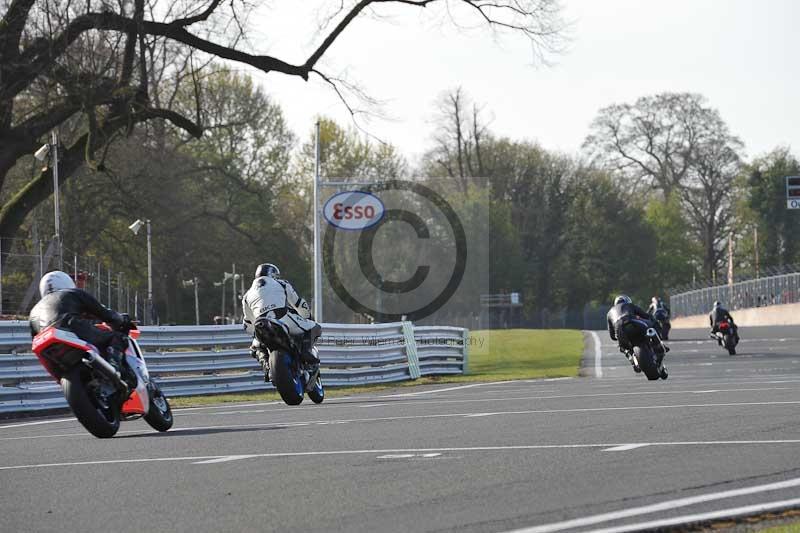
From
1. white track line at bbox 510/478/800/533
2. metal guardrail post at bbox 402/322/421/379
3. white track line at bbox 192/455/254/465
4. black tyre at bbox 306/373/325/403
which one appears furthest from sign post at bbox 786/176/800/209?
white track line at bbox 510/478/800/533

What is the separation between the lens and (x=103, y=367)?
1230 cm

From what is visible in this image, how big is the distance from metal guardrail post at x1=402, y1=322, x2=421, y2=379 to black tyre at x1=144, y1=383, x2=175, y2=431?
15.5 m

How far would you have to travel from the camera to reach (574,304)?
10112 cm

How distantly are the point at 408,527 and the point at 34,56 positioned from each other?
74.6 feet

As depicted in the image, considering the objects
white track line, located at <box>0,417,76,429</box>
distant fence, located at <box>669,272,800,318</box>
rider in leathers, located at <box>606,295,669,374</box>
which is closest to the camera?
white track line, located at <box>0,417,76,429</box>

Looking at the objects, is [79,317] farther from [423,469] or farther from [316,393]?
[316,393]

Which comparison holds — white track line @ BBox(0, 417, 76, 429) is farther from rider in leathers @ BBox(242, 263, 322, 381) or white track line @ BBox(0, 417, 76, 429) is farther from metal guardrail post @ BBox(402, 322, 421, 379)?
metal guardrail post @ BBox(402, 322, 421, 379)

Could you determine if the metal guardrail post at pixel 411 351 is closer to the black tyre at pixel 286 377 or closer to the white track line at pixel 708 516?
the black tyre at pixel 286 377

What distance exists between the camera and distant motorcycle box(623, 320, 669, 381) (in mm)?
22797

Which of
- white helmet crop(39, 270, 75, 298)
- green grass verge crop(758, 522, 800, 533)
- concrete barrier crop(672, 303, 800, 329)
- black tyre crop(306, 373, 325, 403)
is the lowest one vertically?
green grass verge crop(758, 522, 800, 533)

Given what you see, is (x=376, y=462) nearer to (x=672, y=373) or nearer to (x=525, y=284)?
(x=672, y=373)

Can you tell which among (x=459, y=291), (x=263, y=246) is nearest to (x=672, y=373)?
(x=263, y=246)

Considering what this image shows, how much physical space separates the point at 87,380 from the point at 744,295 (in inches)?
2568

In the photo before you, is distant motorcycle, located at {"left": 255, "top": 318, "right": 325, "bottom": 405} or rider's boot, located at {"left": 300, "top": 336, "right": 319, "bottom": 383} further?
rider's boot, located at {"left": 300, "top": 336, "right": 319, "bottom": 383}
